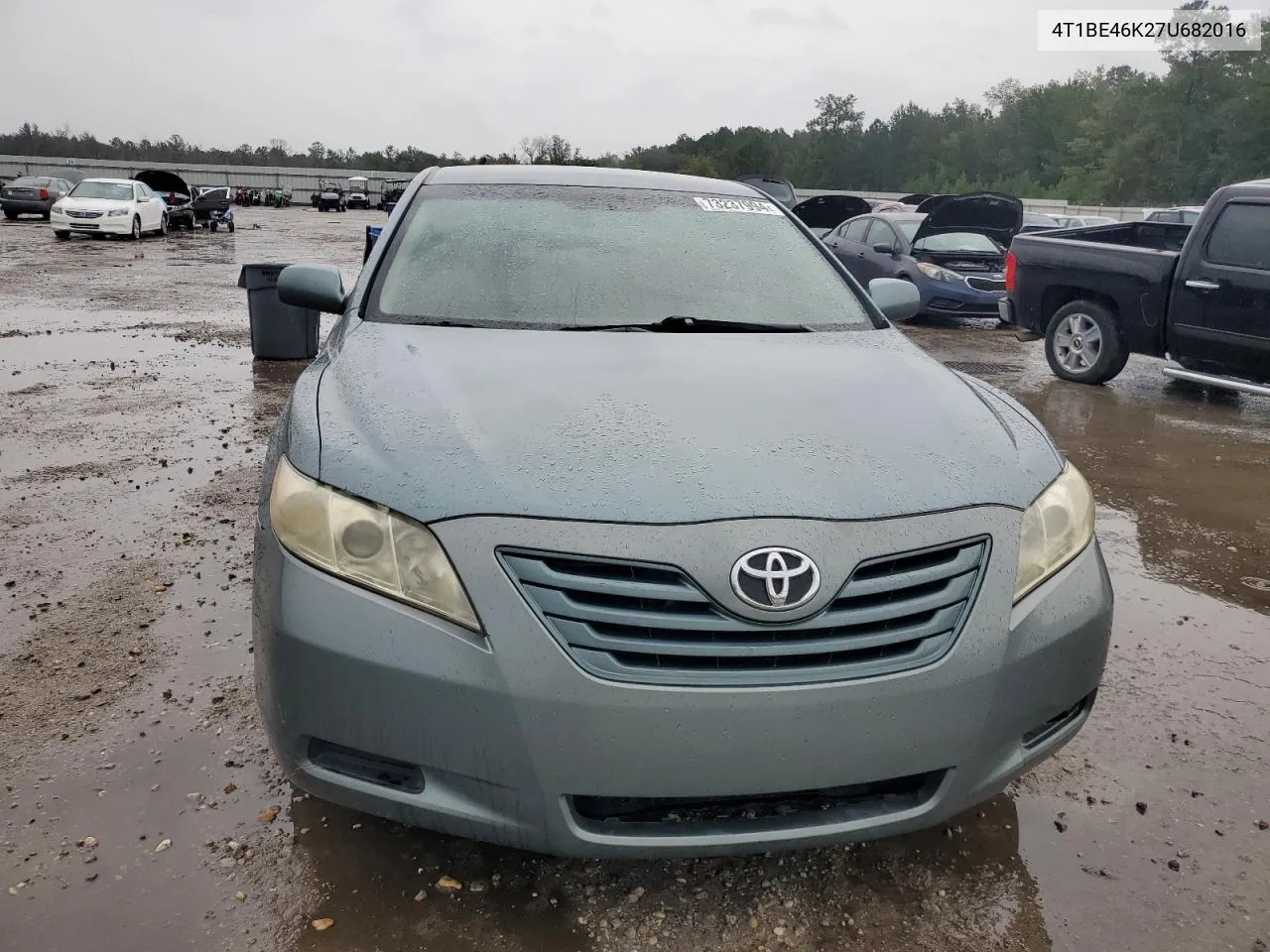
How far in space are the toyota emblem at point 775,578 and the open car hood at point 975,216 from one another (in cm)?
1236

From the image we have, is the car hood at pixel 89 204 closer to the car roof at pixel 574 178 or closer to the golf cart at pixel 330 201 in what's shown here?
the car roof at pixel 574 178

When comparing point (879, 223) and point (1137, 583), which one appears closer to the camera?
point (1137, 583)

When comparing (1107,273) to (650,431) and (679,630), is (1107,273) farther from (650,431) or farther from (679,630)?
(679,630)

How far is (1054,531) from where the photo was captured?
2.20 metres

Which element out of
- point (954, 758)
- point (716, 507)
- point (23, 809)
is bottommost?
point (23, 809)

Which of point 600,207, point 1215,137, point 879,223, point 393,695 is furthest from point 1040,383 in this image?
point 1215,137

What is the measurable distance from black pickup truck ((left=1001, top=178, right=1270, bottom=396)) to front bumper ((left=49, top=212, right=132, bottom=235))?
21.8 m

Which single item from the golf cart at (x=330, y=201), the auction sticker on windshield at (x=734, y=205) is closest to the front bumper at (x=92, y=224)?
the auction sticker on windshield at (x=734, y=205)

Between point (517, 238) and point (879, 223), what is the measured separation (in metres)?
11.4

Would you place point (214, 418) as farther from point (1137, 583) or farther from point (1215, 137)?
point (1215, 137)

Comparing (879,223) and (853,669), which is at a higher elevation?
(879,223)

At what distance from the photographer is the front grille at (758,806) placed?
1.91 metres

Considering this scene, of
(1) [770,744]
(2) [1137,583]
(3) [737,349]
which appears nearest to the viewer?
(1) [770,744]

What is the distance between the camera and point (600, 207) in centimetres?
363
